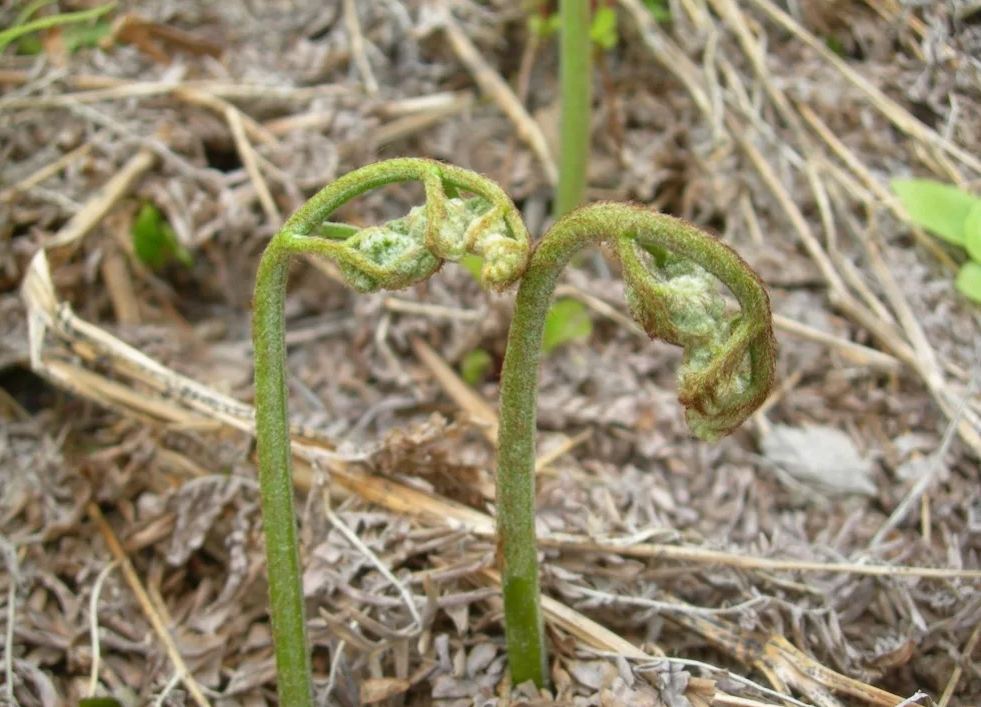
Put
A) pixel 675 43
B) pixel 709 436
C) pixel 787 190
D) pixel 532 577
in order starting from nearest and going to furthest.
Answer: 1. pixel 709 436
2. pixel 532 577
3. pixel 787 190
4. pixel 675 43

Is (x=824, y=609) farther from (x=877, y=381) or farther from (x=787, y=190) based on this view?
(x=787, y=190)

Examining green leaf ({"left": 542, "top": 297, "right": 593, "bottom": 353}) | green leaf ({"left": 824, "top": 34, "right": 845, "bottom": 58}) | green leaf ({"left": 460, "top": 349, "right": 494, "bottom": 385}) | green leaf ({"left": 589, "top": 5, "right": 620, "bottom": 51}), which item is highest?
green leaf ({"left": 589, "top": 5, "right": 620, "bottom": 51})

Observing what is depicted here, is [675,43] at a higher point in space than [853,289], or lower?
higher

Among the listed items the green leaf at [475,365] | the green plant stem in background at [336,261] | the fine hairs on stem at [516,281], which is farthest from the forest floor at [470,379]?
the fine hairs on stem at [516,281]

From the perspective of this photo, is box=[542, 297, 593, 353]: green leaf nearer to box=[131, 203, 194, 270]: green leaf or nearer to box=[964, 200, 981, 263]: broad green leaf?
box=[964, 200, 981, 263]: broad green leaf

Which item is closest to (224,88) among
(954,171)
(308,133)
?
(308,133)

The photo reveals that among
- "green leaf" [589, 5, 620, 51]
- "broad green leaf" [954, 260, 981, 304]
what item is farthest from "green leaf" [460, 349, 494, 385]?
"broad green leaf" [954, 260, 981, 304]

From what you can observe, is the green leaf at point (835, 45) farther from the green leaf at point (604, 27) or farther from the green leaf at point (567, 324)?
the green leaf at point (567, 324)
